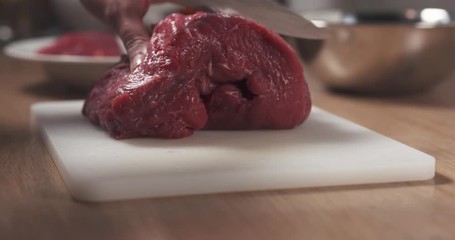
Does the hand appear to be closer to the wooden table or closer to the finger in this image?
the finger

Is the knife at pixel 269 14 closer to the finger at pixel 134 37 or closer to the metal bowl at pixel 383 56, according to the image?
the finger at pixel 134 37

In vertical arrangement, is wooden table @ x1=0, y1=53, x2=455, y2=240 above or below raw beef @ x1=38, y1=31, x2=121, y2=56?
above

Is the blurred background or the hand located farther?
the blurred background

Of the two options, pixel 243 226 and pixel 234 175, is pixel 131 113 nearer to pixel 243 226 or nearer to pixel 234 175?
pixel 234 175

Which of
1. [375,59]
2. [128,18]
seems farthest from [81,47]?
[375,59]

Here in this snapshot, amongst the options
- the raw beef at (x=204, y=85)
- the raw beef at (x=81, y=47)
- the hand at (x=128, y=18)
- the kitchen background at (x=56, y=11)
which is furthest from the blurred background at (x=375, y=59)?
the kitchen background at (x=56, y=11)

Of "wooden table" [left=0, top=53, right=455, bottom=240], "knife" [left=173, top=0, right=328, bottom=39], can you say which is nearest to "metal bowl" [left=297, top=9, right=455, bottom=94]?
"knife" [left=173, top=0, right=328, bottom=39]

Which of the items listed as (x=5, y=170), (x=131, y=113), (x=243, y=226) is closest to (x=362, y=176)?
(x=243, y=226)

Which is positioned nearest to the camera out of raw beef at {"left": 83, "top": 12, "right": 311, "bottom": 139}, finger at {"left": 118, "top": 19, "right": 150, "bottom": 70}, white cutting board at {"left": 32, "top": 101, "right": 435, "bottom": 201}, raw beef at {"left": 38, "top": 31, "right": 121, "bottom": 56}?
white cutting board at {"left": 32, "top": 101, "right": 435, "bottom": 201}
